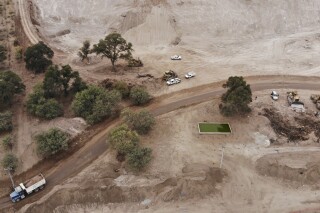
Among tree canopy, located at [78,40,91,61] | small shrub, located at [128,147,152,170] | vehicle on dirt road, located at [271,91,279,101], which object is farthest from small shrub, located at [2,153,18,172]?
vehicle on dirt road, located at [271,91,279,101]

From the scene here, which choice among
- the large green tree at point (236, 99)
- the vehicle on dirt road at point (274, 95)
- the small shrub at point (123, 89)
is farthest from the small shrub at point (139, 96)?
the vehicle on dirt road at point (274, 95)

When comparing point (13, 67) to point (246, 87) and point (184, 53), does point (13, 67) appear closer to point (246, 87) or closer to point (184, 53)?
point (184, 53)

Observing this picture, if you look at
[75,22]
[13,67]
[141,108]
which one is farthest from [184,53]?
[13,67]

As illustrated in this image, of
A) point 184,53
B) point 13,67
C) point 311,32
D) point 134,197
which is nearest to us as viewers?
point 134,197

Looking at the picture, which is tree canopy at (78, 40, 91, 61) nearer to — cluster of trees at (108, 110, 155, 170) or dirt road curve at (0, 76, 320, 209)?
dirt road curve at (0, 76, 320, 209)

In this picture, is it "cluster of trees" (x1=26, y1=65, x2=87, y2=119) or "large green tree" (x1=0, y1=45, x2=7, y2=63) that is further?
"large green tree" (x1=0, y1=45, x2=7, y2=63)

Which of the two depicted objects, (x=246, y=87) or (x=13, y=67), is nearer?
(x=246, y=87)

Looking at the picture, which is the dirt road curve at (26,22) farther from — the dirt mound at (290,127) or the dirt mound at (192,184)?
the dirt mound at (290,127)

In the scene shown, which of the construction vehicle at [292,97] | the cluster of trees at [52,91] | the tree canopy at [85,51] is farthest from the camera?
the tree canopy at [85,51]
